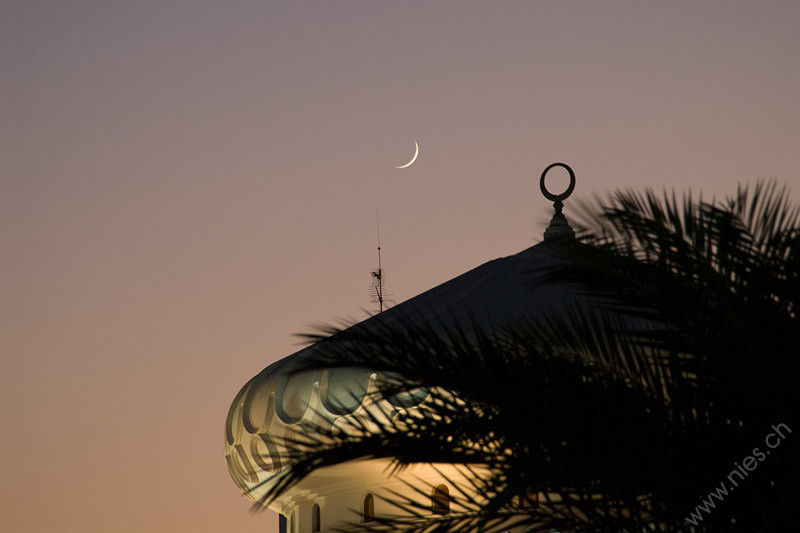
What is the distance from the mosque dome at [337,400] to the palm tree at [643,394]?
228 inches

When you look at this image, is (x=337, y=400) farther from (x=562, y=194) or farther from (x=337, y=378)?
(x=562, y=194)

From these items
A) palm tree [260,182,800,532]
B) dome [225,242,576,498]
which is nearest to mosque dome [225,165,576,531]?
dome [225,242,576,498]

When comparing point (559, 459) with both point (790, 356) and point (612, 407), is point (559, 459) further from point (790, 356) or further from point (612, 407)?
point (790, 356)

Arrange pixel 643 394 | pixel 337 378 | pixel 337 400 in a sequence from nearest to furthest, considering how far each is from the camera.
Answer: pixel 643 394, pixel 337 400, pixel 337 378

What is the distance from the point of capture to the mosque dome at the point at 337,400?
12586 millimetres

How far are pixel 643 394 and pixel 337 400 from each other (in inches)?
261

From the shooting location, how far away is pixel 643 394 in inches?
243

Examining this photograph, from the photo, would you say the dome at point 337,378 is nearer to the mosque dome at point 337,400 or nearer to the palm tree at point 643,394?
the mosque dome at point 337,400

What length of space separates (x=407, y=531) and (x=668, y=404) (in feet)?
4.61

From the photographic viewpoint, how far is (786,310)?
5.81 metres

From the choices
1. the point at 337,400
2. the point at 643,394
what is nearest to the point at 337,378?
the point at 337,400

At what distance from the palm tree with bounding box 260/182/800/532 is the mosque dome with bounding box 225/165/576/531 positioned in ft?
19.0

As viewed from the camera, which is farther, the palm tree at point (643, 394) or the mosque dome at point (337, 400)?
the mosque dome at point (337, 400)

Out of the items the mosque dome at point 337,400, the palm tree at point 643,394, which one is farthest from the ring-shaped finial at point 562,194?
the palm tree at point 643,394
